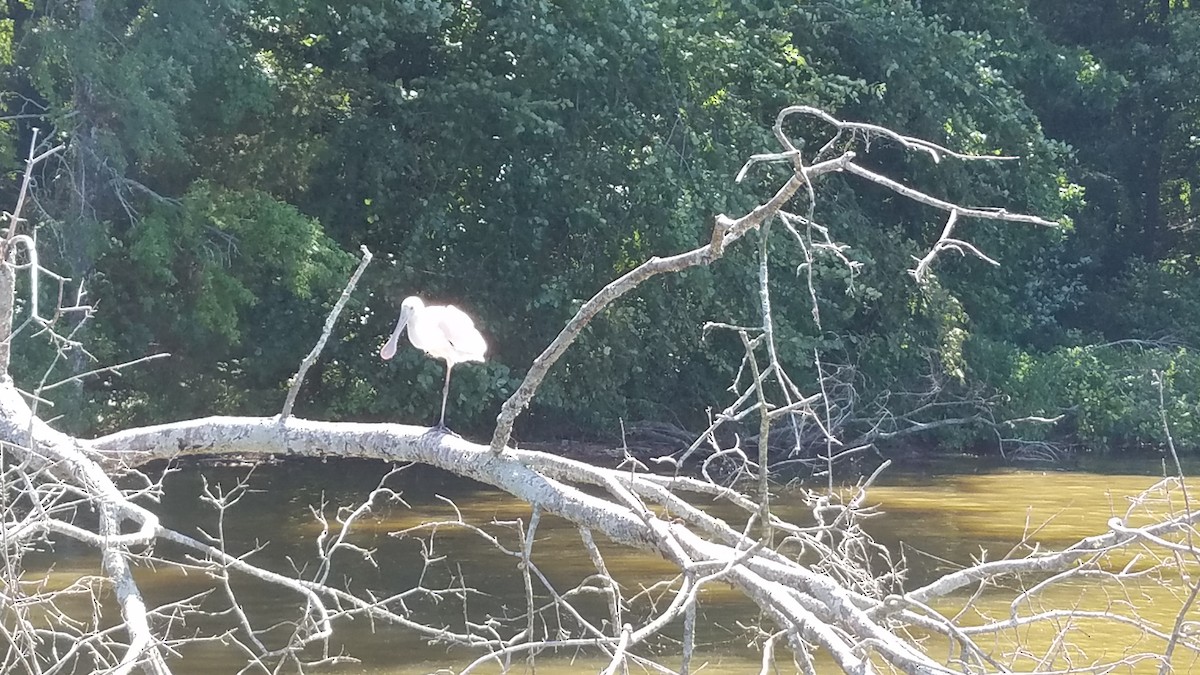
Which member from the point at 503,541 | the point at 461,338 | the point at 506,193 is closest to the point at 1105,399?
the point at 506,193

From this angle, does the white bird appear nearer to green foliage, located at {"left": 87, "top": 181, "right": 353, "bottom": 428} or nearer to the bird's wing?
the bird's wing

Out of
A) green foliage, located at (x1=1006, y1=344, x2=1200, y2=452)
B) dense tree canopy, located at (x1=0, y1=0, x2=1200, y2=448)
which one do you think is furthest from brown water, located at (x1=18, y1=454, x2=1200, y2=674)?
green foliage, located at (x1=1006, y1=344, x2=1200, y2=452)

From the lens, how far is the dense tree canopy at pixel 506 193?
16.0 m

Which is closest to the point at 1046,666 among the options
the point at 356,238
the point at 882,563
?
the point at 882,563

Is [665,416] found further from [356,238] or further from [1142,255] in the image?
[1142,255]

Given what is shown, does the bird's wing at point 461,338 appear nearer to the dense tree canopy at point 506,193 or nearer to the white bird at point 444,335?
the white bird at point 444,335

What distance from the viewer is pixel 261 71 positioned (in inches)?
645

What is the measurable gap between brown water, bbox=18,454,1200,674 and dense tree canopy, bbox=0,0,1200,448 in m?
1.34

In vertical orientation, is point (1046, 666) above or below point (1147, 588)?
above

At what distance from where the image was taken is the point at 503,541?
13867 mm

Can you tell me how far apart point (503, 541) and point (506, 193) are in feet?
18.2

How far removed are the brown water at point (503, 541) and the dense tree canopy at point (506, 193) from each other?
1338mm

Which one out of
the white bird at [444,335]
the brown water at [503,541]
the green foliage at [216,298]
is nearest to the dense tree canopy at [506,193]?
the green foliage at [216,298]

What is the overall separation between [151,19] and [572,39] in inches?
178
